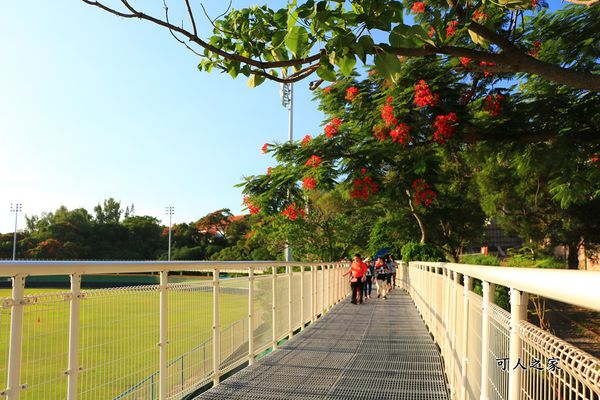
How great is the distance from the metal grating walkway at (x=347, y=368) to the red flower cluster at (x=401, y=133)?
3534 mm

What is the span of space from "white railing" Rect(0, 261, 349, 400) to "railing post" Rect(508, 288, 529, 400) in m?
2.41

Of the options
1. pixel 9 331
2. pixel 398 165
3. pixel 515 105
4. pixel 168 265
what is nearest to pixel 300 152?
pixel 398 165

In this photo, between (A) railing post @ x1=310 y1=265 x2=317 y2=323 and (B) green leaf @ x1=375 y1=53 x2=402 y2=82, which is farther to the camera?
(A) railing post @ x1=310 y1=265 x2=317 y2=323

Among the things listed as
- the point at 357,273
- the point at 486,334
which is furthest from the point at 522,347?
the point at 357,273

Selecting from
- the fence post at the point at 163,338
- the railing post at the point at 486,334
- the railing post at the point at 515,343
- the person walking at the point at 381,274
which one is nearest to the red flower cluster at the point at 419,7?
the fence post at the point at 163,338

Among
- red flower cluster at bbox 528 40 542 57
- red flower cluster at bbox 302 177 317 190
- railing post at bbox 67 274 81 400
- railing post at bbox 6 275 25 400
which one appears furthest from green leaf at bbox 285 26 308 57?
red flower cluster at bbox 528 40 542 57

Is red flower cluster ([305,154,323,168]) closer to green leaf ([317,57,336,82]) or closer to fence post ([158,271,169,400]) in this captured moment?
fence post ([158,271,169,400])

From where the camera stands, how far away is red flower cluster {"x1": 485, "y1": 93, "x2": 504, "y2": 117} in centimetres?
1025

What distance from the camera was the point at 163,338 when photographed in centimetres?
480

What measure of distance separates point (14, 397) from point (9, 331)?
0.36 m

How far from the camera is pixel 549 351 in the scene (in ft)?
5.77

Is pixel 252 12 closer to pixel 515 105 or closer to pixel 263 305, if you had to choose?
pixel 263 305

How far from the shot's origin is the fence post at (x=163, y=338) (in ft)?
15.5

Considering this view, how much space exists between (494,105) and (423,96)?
1.53 meters
